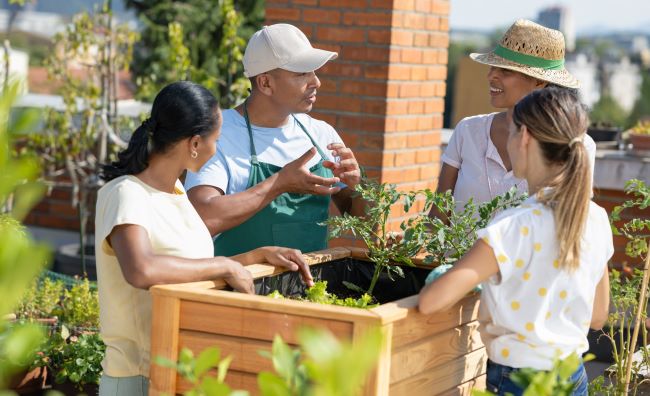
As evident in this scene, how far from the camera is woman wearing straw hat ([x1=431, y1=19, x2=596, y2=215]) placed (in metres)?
3.24

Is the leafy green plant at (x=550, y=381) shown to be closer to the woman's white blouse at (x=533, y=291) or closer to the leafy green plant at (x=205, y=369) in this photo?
the leafy green plant at (x=205, y=369)

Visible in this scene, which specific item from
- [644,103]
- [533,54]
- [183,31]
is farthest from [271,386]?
[644,103]

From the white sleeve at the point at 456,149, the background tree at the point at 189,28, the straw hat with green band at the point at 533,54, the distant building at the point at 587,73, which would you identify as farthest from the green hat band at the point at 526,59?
the distant building at the point at 587,73

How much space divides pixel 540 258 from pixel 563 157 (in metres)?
0.25

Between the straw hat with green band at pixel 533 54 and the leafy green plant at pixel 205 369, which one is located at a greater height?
the straw hat with green band at pixel 533 54

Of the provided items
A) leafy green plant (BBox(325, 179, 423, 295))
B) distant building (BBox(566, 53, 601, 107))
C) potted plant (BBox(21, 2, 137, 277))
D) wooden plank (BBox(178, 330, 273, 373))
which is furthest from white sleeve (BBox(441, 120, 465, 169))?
distant building (BBox(566, 53, 601, 107))

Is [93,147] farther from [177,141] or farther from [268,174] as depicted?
[177,141]

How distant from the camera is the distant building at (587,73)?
5459 cm

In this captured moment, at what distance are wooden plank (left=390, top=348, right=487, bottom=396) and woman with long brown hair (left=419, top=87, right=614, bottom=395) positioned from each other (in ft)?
0.53

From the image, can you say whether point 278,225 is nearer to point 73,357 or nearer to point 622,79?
point 73,357

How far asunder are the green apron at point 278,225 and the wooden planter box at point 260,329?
29.2 inches

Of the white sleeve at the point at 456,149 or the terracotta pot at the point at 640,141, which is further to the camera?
the terracotta pot at the point at 640,141

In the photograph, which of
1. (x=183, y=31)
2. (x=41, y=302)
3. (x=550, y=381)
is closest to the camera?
(x=550, y=381)

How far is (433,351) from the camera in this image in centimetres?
242
